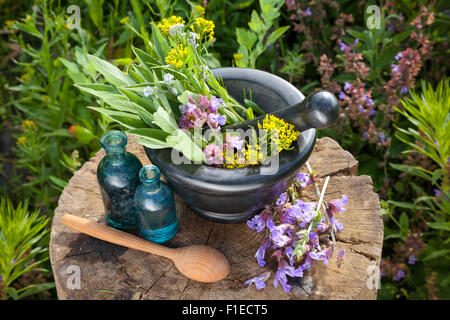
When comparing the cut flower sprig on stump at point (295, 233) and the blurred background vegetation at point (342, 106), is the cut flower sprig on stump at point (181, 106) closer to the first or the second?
the cut flower sprig on stump at point (295, 233)

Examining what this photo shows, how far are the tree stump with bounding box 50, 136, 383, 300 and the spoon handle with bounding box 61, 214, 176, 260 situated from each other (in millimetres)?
44

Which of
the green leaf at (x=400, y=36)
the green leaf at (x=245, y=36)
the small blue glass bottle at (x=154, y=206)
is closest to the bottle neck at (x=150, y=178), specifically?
the small blue glass bottle at (x=154, y=206)

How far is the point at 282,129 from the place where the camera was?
111cm

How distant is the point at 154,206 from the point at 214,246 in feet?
0.73

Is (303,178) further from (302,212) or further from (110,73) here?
(110,73)

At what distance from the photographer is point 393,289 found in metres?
1.81

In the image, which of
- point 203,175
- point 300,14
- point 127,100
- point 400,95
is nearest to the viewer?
point 203,175

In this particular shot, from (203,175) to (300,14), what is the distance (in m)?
1.32

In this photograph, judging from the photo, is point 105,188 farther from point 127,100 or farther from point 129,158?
point 127,100

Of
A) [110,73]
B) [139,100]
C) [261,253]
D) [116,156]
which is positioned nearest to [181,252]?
[261,253]

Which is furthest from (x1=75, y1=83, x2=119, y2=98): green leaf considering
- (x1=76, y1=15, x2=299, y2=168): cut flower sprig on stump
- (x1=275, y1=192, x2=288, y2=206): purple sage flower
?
(x1=275, y1=192, x2=288, y2=206): purple sage flower

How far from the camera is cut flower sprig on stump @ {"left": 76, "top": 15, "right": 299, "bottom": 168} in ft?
3.74

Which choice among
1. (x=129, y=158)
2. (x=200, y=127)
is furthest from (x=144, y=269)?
(x=200, y=127)

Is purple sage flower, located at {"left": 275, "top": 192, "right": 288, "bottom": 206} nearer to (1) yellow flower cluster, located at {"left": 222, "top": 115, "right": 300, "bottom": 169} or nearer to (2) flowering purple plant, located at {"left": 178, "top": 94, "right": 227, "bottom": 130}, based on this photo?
(1) yellow flower cluster, located at {"left": 222, "top": 115, "right": 300, "bottom": 169}
